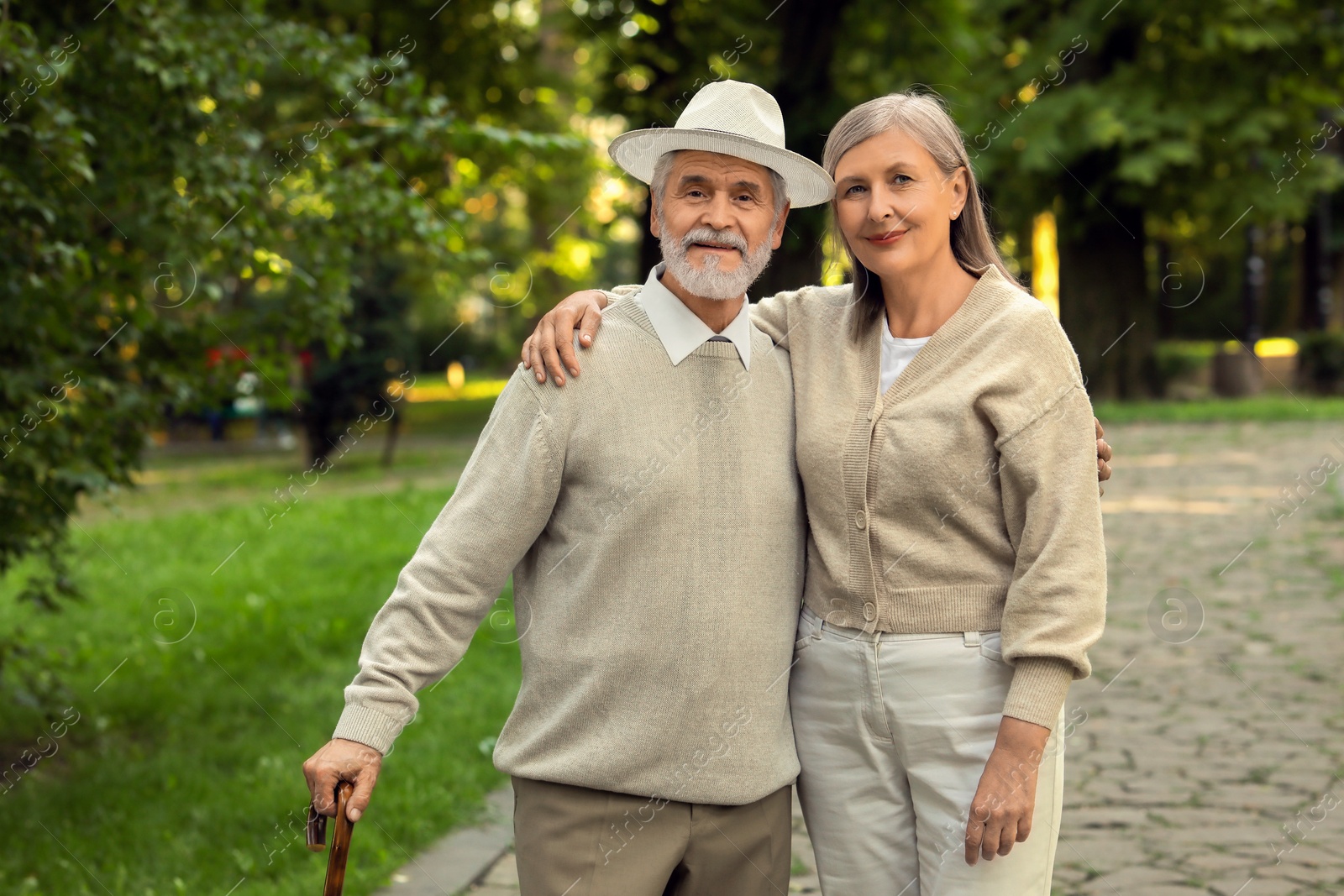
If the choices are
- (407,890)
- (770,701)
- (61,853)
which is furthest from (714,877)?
(61,853)

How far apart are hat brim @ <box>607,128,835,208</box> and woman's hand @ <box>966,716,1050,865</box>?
3.56 ft

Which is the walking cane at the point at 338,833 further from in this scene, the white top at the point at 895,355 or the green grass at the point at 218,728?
the green grass at the point at 218,728

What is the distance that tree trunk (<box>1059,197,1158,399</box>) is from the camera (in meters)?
21.4

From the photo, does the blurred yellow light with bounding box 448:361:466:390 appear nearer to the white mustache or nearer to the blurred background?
the blurred background

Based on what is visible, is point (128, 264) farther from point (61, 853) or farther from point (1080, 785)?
point (1080, 785)

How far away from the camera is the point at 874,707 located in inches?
95.7

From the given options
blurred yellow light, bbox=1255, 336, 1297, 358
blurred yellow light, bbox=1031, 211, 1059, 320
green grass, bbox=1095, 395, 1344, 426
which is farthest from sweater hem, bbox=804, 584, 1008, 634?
blurred yellow light, bbox=1031, 211, 1059, 320

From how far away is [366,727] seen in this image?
7.40ft

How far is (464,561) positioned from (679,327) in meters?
0.61

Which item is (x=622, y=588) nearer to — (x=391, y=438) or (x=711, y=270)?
(x=711, y=270)

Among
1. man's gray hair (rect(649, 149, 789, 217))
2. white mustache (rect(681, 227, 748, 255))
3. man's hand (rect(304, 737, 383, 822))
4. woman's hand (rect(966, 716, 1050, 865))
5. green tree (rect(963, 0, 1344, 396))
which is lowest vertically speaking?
woman's hand (rect(966, 716, 1050, 865))

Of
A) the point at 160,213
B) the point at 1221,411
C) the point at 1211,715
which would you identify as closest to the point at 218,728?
the point at 160,213

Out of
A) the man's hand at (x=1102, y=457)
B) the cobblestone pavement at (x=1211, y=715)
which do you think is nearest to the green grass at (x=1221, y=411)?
the cobblestone pavement at (x=1211, y=715)

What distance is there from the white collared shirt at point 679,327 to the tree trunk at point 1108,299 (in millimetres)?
19738
